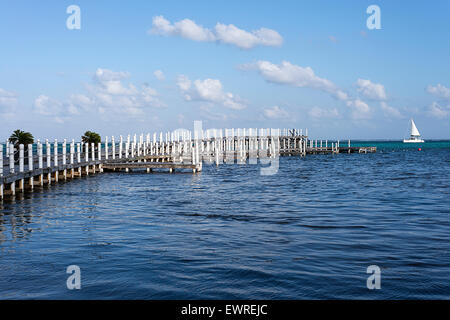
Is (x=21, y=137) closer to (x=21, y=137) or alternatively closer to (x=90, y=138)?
(x=21, y=137)

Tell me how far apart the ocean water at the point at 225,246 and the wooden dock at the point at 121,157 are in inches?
84.8

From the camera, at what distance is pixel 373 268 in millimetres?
9266

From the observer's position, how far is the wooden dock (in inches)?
891

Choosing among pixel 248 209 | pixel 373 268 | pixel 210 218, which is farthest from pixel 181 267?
pixel 248 209

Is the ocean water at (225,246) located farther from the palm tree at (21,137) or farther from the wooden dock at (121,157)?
the palm tree at (21,137)

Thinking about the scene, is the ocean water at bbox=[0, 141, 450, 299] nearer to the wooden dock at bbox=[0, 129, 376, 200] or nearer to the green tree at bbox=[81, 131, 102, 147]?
the wooden dock at bbox=[0, 129, 376, 200]

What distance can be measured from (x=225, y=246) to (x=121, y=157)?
3176 centimetres

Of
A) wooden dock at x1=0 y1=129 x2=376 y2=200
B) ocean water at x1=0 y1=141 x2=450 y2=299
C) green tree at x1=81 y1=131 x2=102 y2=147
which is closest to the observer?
ocean water at x1=0 y1=141 x2=450 y2=299

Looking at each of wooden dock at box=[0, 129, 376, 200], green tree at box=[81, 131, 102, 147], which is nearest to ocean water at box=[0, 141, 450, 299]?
wooden dock at box=[0, 129, 376, 200]

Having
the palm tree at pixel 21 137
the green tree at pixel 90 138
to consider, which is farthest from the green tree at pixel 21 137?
the green tree at pixel 90 138

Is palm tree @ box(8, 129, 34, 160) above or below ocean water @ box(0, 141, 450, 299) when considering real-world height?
above

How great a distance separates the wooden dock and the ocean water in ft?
7.07

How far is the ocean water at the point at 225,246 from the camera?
810cm
